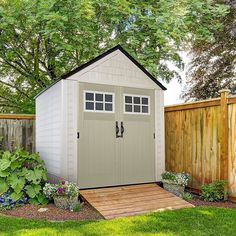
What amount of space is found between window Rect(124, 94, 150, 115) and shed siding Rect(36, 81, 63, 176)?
4.48 feet

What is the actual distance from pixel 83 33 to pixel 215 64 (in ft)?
20.0

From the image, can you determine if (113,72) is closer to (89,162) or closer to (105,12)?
(89,162)

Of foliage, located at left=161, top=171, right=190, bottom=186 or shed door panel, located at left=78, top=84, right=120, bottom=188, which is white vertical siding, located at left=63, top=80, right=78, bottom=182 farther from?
foliage, located at left=161, top=171, right=190, bottom=186

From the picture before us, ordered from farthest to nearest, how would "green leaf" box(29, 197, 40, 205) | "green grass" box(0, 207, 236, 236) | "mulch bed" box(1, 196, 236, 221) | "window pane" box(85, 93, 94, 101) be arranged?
"window pane" box(85, 93, 94, 101) → "green leaf" box(29, 197, 40, 205) → "mulch bed" box(1, 196, 236, 221) → "green grass" box(0, 207, 236, 236)

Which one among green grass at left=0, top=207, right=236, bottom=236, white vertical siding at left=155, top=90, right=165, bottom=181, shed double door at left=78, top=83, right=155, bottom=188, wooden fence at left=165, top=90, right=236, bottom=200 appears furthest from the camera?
white vertical siding at left=155, top=90, right=165, bottom=181

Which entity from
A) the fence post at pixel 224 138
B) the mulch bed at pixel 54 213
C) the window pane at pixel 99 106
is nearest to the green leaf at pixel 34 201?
the mulch bed at pixel 54 213

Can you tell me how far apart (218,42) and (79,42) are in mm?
6040

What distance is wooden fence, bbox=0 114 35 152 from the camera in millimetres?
7195

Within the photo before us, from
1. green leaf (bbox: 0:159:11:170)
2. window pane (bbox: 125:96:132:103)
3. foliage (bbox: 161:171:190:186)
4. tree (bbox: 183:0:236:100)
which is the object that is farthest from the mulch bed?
tree (bbox: 183:0:236:100)

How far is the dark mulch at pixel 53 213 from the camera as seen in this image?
4670 mm

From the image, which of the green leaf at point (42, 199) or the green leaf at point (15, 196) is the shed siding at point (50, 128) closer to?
the green leaf at point (42, 199)

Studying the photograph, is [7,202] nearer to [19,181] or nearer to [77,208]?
[19,181]

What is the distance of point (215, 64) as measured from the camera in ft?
40.0

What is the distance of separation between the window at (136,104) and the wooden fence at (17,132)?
2582 mm
